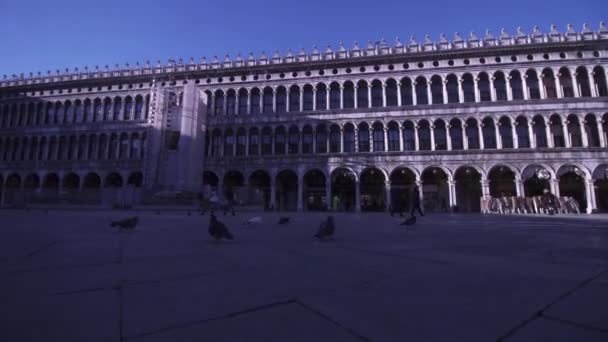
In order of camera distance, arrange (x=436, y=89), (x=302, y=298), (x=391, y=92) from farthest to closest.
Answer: (x=391, y=92) < (x=436, y=89) < (x=302, y=298)

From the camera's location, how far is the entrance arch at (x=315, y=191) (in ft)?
98.4

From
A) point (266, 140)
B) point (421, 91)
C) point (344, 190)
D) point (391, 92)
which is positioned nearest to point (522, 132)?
point (421, 91)

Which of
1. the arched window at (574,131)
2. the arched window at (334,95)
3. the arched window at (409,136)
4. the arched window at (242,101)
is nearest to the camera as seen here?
the arched window at (574,131)

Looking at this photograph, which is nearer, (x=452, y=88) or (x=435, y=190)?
(x=452, y=88)

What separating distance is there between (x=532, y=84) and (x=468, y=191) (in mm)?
11229

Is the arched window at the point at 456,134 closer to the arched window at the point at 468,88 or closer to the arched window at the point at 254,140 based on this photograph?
the arched window at the point at 468,88

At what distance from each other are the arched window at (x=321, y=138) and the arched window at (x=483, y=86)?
15.0 metres

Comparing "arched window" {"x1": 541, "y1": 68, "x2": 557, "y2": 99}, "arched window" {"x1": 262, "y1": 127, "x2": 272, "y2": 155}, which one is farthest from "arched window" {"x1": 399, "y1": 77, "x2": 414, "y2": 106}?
"arched window" {"x1": 262, "y1": 127, "x2": 272, "y2": 155}

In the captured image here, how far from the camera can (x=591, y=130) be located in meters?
24.3

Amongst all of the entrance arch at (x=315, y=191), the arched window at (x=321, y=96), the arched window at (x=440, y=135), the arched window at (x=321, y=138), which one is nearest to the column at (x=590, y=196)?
the arched window at (x=440, y=135)

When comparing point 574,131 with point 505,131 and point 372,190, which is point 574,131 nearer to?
point 505,131

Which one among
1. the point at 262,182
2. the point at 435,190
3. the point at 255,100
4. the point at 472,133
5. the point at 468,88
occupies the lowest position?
the point at 435,190

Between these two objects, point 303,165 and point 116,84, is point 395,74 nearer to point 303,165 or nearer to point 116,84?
point 303,165

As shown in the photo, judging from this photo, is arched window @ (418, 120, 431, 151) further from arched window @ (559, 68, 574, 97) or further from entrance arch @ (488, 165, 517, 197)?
arched window @ (559, 68, 574, 97)
